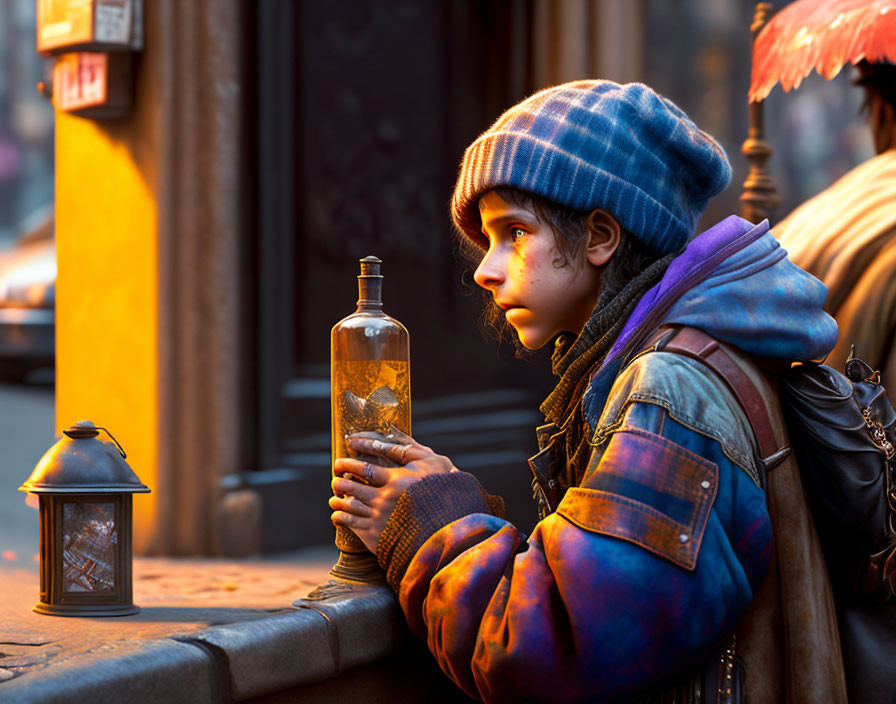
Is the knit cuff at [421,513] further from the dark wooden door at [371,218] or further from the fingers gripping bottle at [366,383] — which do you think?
the dark wooden door at [371,218]

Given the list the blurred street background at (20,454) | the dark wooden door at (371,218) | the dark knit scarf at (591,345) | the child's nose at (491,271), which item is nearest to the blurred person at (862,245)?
the dark knit scarf at (591,345)

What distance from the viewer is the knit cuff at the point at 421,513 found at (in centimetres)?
180

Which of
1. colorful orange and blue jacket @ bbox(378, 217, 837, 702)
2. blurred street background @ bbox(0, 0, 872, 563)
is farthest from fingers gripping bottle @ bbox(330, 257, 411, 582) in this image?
blurred street background @ bbox(0, 0, 872, 563)

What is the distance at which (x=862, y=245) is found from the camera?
2.54m

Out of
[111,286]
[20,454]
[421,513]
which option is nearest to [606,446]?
[421,513]

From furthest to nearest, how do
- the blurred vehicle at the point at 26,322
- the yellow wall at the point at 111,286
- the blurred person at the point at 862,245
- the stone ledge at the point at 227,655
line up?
1. the blurred vehicle at the point at 26,322
2. the yellow wall at the point at 111,286
3. the blurred person at the point at 862,245
4. the stone ledge at the point at 227,655

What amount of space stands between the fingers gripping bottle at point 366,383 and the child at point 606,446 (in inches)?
3.5

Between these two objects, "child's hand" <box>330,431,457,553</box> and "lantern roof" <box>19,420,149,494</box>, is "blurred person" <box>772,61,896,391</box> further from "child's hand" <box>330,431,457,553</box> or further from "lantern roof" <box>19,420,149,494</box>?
"lantern roof" <box>19,420,149,494</box>

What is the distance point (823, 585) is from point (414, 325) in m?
3.45

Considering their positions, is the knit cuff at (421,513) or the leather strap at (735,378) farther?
the knit cuff at (421,513)

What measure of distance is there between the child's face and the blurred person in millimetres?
847

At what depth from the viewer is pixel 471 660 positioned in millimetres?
1657

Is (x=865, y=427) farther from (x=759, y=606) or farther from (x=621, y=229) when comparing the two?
(x=621, y=229)

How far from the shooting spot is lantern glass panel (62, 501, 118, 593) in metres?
2.15
